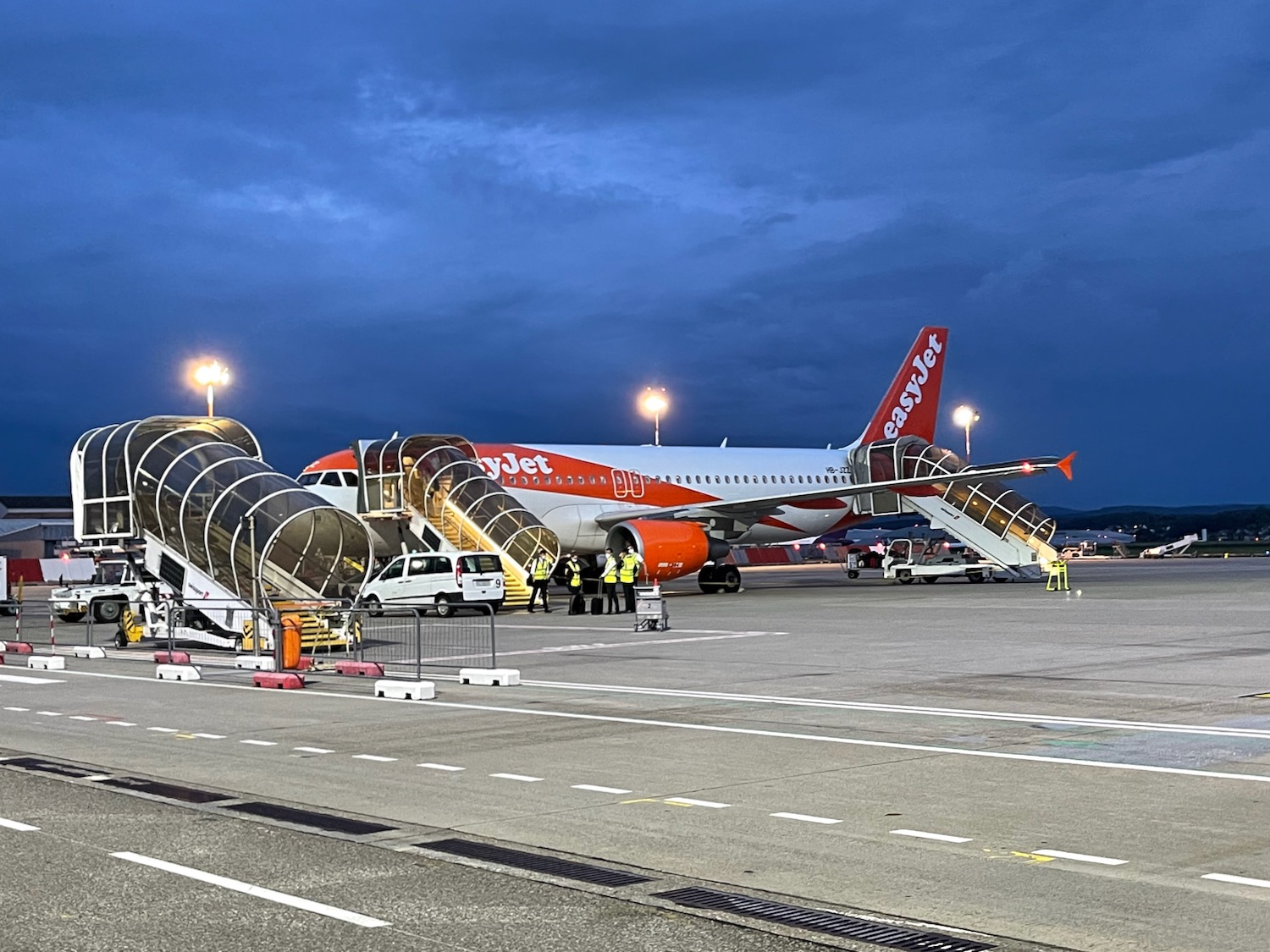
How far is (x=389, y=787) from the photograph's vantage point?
1099cm

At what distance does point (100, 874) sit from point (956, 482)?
38.9 meters

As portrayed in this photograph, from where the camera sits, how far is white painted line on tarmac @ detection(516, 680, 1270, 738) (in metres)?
13.2

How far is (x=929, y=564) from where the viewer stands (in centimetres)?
5122

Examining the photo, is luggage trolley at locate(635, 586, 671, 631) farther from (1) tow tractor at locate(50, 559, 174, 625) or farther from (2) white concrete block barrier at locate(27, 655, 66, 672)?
(1) tow tractor at locate(50, 559, 174, 625)

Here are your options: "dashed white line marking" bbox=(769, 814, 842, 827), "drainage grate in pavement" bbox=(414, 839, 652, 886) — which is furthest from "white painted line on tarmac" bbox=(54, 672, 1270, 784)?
"drainage grate in pavement" bbox=(414, 839, 652, 886)

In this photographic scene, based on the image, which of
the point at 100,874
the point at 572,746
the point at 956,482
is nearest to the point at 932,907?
the point at 100,874

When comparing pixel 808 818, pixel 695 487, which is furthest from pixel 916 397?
pixel 808 818

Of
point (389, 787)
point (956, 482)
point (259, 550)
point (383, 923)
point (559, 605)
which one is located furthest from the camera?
point (956, 482)

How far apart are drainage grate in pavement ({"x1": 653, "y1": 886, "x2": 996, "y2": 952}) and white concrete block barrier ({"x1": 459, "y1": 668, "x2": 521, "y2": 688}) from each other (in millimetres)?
11008

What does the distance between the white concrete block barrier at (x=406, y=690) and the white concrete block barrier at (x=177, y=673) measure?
3792 millimetres

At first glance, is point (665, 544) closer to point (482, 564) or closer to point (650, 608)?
point (482, 564)

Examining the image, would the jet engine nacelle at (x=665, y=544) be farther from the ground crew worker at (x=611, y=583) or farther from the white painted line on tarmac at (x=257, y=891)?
the white painted line on tarmac at (x=257, y=891)

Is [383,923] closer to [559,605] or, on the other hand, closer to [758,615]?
[758,615]

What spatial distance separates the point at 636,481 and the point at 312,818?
34449 mm
